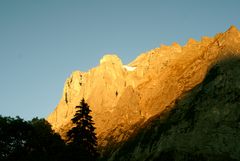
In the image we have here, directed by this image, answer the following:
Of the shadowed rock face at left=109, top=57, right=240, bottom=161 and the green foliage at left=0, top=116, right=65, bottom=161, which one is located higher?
the shadowed rock face at left=109, top=57, right=240, bottom=161

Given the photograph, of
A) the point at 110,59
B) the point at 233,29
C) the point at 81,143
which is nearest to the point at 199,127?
the point at 233,29

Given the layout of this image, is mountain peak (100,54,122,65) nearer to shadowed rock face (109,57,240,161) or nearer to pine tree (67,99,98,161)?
shadowed rock face (109,57,240,161)

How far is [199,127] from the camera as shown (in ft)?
338

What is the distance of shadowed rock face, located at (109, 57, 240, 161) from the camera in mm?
93188

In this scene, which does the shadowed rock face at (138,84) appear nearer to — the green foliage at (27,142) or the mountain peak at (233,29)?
the mountain peak at (233,29)

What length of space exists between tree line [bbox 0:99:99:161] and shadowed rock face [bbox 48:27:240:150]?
98.4 meters

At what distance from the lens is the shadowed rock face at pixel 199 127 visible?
93188 millimetres

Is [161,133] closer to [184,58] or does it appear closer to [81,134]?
[184,58]

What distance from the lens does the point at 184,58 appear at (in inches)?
6442

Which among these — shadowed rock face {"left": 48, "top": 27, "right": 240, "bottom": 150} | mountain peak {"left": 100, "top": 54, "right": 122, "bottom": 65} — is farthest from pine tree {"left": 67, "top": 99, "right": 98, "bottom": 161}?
mountain peak {"left": 100, "top": 54, "right": 122, "bottom": 65}

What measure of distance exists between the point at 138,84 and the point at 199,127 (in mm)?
66490

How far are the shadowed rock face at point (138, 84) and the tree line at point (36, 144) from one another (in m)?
98.4

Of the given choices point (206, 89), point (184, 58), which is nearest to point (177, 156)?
point (206, 89)

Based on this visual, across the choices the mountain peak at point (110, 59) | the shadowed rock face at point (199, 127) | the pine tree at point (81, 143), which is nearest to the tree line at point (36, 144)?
the pine tree at point (81, 143)
